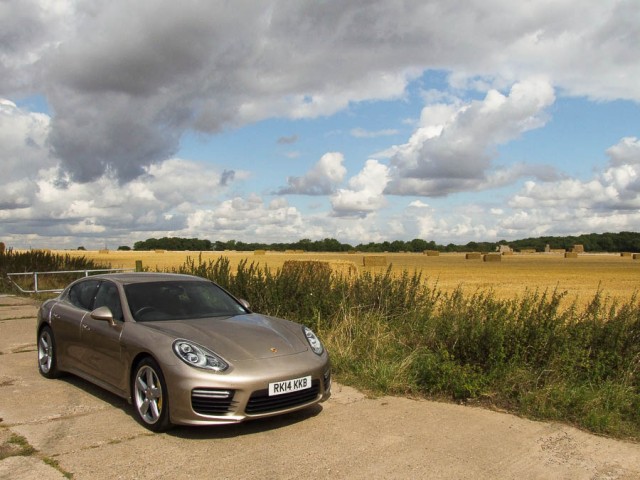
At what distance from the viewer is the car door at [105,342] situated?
227 inches

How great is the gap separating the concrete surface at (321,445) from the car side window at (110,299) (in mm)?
941

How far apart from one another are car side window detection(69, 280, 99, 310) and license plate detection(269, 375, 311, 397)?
275 centimetres

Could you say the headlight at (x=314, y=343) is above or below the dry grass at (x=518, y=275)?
above

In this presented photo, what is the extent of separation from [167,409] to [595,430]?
12.3 feet

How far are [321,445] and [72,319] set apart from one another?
3.51m

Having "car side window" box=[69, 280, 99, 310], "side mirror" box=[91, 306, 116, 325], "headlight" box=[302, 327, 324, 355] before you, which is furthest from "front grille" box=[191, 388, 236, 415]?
"car side window" box=[69, 280, 99, 310]

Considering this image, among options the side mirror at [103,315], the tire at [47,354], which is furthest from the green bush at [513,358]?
the tire at [47,354]

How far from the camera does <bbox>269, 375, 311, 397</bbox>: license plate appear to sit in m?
5.07

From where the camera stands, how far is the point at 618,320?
6.98m

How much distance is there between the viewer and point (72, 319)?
6.75 meters

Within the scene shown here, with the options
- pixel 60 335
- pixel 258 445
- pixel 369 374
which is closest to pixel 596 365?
pixel 369 374

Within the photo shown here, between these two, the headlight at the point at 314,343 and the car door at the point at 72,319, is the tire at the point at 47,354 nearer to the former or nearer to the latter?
the car door at the point at 72,319

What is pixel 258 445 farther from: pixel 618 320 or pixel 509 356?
pixel 618 320

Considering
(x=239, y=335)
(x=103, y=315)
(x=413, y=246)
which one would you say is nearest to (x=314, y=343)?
(x=239, y=335)
